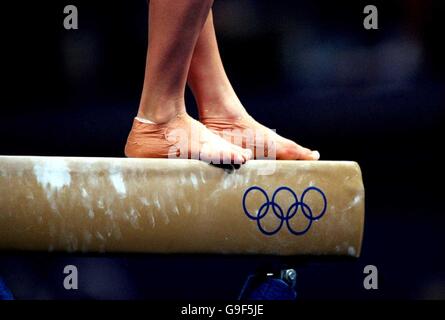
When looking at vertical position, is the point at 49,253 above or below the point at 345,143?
below

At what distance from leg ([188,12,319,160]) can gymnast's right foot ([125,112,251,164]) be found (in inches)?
7.6

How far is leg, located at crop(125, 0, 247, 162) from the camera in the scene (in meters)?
1.93

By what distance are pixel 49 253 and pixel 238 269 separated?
169 cm

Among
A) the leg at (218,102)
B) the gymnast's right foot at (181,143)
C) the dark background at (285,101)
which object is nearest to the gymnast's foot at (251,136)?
the leg at (218,102)

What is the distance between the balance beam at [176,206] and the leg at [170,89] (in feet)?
0.37

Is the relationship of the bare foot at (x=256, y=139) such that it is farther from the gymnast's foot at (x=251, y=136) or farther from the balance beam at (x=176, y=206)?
the balance beam at (x=176, y=206)

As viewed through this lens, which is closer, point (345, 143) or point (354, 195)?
point (354, 195)

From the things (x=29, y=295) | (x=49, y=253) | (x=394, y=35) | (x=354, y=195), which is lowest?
(x=29, y=295)

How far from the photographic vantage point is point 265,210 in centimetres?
194

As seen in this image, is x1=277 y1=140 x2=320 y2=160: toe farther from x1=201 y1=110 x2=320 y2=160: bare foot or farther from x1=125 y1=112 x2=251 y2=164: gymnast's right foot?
x1=125 y1=112 x2=251 y2=164: gymnast's right foot

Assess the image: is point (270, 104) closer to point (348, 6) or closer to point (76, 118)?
point (348, 6)

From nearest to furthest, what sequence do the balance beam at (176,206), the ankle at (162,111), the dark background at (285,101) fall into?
the balance beam at (176,206) < the ankle at (162,111) < the dark background at (285,101)

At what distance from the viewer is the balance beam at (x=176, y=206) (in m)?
1.91
